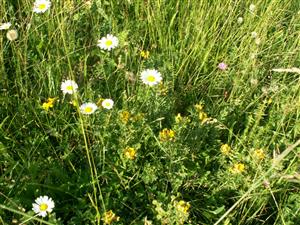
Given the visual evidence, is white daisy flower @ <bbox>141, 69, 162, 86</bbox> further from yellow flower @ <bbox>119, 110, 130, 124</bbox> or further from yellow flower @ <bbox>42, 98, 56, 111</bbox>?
yellow flower @ <bbox>42, 98, 56, 111</bbox>

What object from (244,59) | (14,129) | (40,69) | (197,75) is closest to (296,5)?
(244,59)

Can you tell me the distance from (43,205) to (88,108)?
1.35 feet

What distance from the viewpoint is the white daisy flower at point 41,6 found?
6.55 ft

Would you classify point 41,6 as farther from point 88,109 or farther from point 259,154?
point 259,154

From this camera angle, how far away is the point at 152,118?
178 cm

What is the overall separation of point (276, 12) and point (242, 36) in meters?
0.23

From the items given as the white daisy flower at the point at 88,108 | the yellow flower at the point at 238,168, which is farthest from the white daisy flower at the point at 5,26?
the yellow flower at the point at 238,168

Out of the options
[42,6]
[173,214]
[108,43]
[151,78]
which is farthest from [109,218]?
[42,6]

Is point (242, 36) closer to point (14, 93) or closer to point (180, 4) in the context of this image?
point (180, 4)

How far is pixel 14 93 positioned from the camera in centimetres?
190

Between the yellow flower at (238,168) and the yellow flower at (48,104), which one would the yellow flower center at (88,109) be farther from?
the yellow flower at (238,168)

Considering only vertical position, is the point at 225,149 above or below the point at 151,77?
below

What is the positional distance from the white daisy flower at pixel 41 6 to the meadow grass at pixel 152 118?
0.19ft

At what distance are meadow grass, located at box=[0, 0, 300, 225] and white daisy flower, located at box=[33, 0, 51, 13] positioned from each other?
0.19 ft
